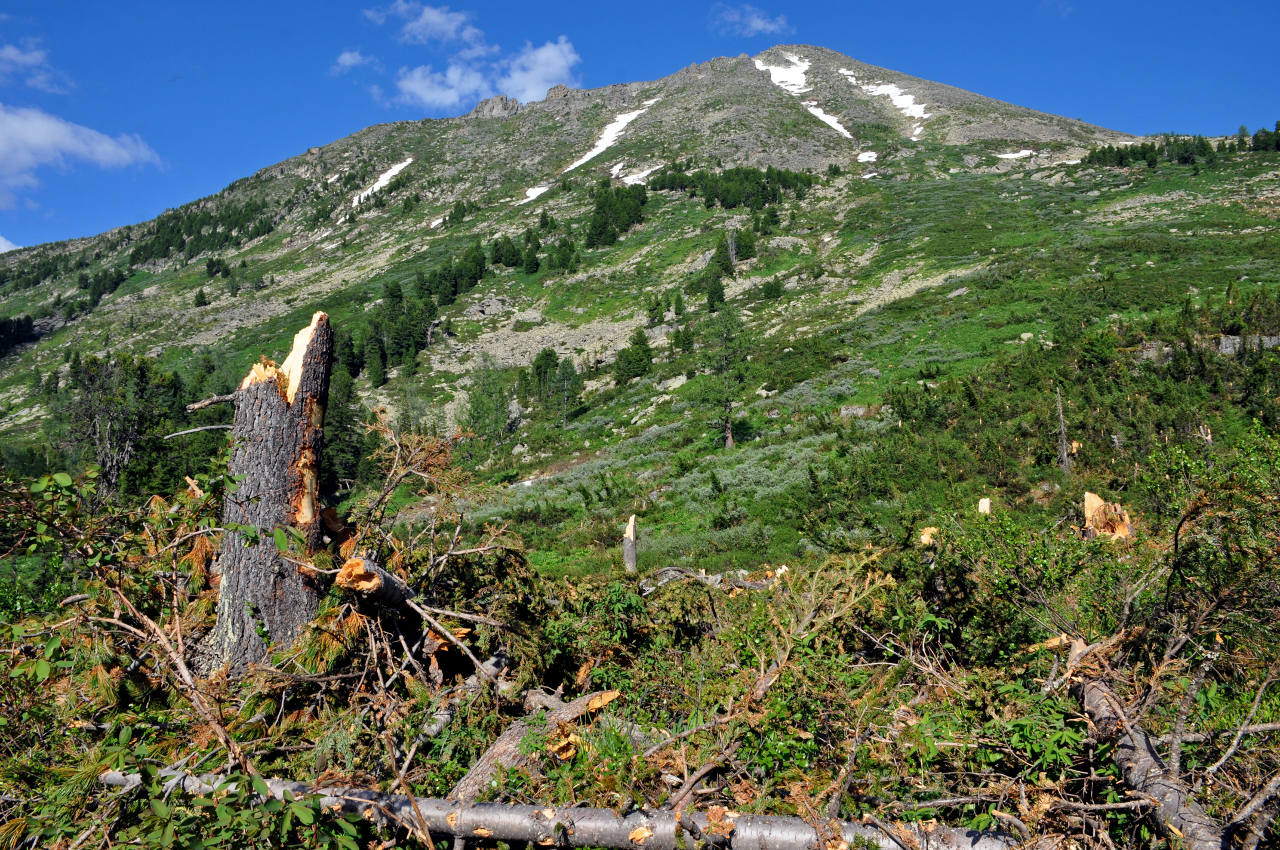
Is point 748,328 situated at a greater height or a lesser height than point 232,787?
greater

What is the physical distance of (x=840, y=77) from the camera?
124 meters

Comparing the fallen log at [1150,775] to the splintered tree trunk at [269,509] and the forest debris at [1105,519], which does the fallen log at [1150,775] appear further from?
the forest debris at [1105,519]

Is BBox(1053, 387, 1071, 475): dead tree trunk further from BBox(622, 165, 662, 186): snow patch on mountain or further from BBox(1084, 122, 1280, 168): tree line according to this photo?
BBox(622, 165, 662, 186): snow patch on mountain

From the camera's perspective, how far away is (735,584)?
7734 millimetres

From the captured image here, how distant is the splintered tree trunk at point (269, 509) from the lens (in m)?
4.78

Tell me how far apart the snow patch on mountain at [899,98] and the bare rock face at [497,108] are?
75.7 metres

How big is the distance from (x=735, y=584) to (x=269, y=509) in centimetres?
530

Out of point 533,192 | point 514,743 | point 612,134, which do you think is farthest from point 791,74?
point 514,743

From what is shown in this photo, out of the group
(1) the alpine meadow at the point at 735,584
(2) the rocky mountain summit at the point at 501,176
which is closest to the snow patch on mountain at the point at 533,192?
(2) the rocky mountain summit at the point at 501,176

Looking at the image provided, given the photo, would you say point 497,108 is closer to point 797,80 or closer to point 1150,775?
point 797,80

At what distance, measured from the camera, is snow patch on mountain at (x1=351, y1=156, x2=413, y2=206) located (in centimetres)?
11462

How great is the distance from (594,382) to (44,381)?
69705 millimetres

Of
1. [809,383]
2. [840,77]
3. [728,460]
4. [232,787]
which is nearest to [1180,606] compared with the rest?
[232,787]

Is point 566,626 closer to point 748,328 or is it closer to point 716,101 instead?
point 748,328
